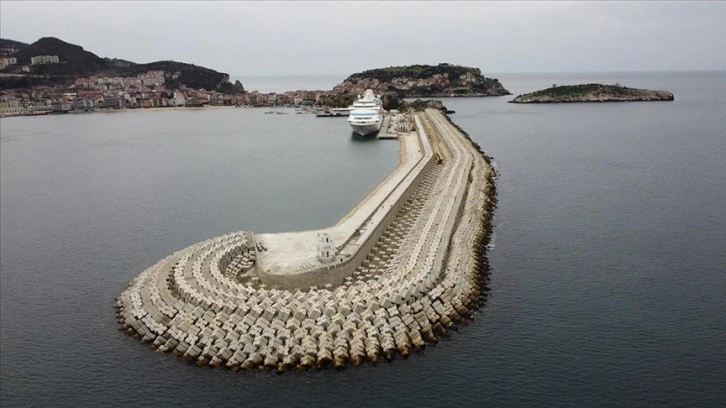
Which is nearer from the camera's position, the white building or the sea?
the sea

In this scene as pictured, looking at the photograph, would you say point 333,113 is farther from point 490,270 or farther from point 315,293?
point 315,293

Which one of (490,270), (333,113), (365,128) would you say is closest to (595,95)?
(333,113)

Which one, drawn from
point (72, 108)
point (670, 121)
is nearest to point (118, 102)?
point (72, 108)

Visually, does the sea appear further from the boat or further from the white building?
the boat

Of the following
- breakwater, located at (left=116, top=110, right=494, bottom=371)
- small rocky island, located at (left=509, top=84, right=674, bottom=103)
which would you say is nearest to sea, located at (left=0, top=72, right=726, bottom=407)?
breakwater, located at (left=116, top=110, right=494, bottom=371)

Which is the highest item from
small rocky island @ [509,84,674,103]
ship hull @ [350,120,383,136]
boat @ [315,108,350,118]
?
small rocky island @ [509,84,674,103]

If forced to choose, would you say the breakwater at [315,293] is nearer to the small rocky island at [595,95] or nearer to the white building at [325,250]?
the white building at [325,250]

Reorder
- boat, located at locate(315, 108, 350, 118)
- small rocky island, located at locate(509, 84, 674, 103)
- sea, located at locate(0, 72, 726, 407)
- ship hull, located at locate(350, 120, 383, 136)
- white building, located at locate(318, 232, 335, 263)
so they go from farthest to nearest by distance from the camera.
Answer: small rocky island, located at locate(509, 84, 674, 103) < boat, located at locate(315, 108, 350, 118) < ship hull, located at locate(350, 120, 383, 136) < white building, located at locate(318, 232, 335, 263) < sea, located at locate(0, 72, 726, 407)

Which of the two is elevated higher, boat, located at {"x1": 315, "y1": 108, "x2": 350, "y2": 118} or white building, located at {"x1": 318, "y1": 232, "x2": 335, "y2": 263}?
boat, located at {"x1": 315, "y1": 108, "x2": 350, "y2": 118}
